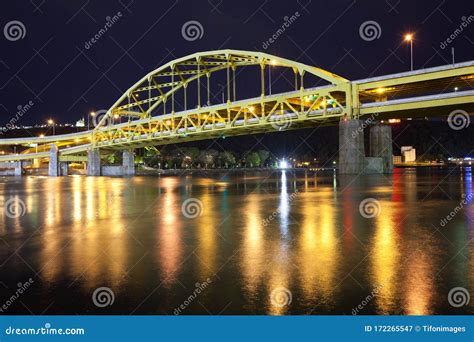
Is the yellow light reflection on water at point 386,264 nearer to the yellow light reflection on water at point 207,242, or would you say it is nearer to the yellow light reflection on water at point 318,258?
the yellow light reflection on water at point 318,258

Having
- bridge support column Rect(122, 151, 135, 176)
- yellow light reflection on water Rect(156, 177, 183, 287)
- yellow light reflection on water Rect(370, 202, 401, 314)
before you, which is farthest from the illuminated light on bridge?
yellow light reflection on water Rect(370, 202, 401, 314)

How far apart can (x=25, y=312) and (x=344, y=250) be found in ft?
18.2

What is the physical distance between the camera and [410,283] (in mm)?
6184

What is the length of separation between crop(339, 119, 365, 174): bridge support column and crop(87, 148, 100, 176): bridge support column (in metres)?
60.8

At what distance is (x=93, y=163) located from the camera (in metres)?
99.9

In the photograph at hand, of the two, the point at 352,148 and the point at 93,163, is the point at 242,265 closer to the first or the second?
the point at 352,148

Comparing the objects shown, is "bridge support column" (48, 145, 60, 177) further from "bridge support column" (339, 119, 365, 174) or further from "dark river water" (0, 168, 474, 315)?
"dark river water" (0, 168, 474, 315)

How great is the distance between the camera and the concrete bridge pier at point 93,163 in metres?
98.4

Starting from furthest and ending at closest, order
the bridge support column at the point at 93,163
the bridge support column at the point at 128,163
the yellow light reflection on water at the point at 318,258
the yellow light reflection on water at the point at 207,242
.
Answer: the bridge support column at the point at 128,163 → the bridge support column at the point at 93,163 → the yellow light reflection on water at the point at 207,242 → the yellow light reflection on water at the point at 318,258

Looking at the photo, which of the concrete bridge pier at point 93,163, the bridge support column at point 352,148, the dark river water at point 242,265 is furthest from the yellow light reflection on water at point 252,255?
the concrete bridge pier at point 93,163

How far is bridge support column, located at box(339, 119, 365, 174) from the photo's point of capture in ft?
180

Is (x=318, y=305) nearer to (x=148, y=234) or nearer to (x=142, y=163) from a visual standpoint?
(x=148, y=234)

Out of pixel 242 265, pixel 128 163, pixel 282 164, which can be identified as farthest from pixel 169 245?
pixel 282 164

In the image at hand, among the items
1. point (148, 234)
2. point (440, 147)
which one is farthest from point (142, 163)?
point (148, 234)
